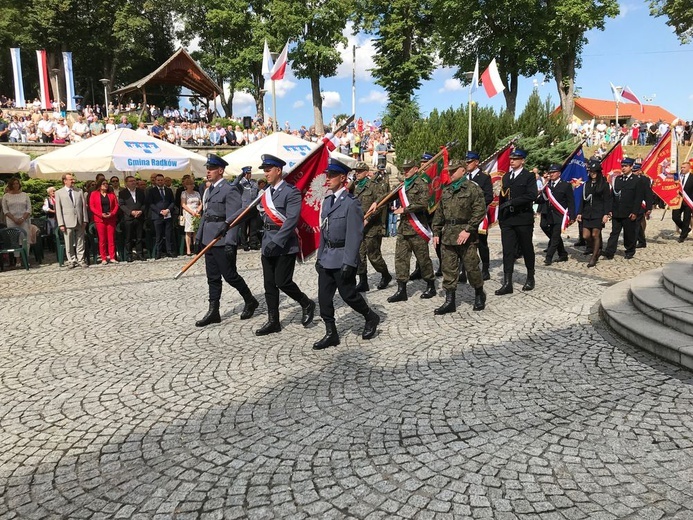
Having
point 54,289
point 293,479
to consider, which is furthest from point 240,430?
point 54,289

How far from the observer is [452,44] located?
3684 centimetres

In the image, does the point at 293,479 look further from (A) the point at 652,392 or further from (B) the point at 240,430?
(A) the point at 652,392

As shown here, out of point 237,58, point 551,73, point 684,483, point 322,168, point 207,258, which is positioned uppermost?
point 237,58

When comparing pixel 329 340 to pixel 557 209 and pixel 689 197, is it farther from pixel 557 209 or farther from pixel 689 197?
A: pixel 689 197

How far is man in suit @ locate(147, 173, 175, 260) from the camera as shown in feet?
39.5

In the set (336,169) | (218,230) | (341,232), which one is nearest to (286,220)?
(341,232)

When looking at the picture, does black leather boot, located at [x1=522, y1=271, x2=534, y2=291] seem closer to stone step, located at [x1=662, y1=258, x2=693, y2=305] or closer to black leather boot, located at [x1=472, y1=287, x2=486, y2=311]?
black leather boot, located at [x1=472, y1=287, x2=486, y2=311]

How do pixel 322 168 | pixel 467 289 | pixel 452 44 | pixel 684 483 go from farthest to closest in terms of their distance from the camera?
pixel 452 44, pixel 467 289, pixel 322 168, pixel 684 483

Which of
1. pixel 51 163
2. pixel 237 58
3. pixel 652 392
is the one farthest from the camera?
pixel 237 58

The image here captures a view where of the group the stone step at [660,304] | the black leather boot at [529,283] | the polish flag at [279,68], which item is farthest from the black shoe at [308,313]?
the polish flag at [279,68]

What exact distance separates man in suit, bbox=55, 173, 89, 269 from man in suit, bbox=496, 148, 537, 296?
8.36 meters

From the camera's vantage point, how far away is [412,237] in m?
7.63

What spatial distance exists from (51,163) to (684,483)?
39.0 feet

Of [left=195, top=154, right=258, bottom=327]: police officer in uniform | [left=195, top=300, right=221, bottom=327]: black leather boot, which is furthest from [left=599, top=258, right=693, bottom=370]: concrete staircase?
[left=195, top=300, right=221, bottom=327]: black leather boot
